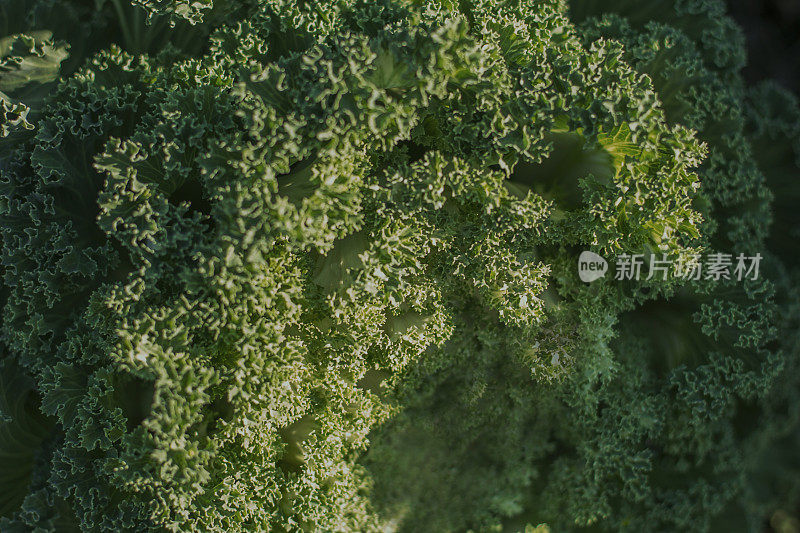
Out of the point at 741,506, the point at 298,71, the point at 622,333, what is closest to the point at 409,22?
the point at 298,71

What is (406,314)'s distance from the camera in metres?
2.83

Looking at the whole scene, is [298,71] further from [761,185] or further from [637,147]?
[761,185]

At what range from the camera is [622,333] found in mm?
3320

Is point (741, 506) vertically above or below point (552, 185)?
below

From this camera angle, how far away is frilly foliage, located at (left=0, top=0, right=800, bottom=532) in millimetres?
2398

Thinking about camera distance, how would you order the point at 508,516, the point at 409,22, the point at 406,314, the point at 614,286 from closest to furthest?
the point at 409,22 < the point at 406,314 < the point at 614,286 < the point at 508,516

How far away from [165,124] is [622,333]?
2.47 m

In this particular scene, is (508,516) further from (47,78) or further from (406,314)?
(47,78)

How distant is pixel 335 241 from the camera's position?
8.65ft

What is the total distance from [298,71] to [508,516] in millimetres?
2953

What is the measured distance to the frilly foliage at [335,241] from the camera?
7.87 ft

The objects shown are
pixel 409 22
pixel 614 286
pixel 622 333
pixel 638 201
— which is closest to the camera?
pixel 409 22

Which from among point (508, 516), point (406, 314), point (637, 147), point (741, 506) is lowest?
point (508, 516)

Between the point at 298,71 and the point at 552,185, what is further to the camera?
the point at 552,185
